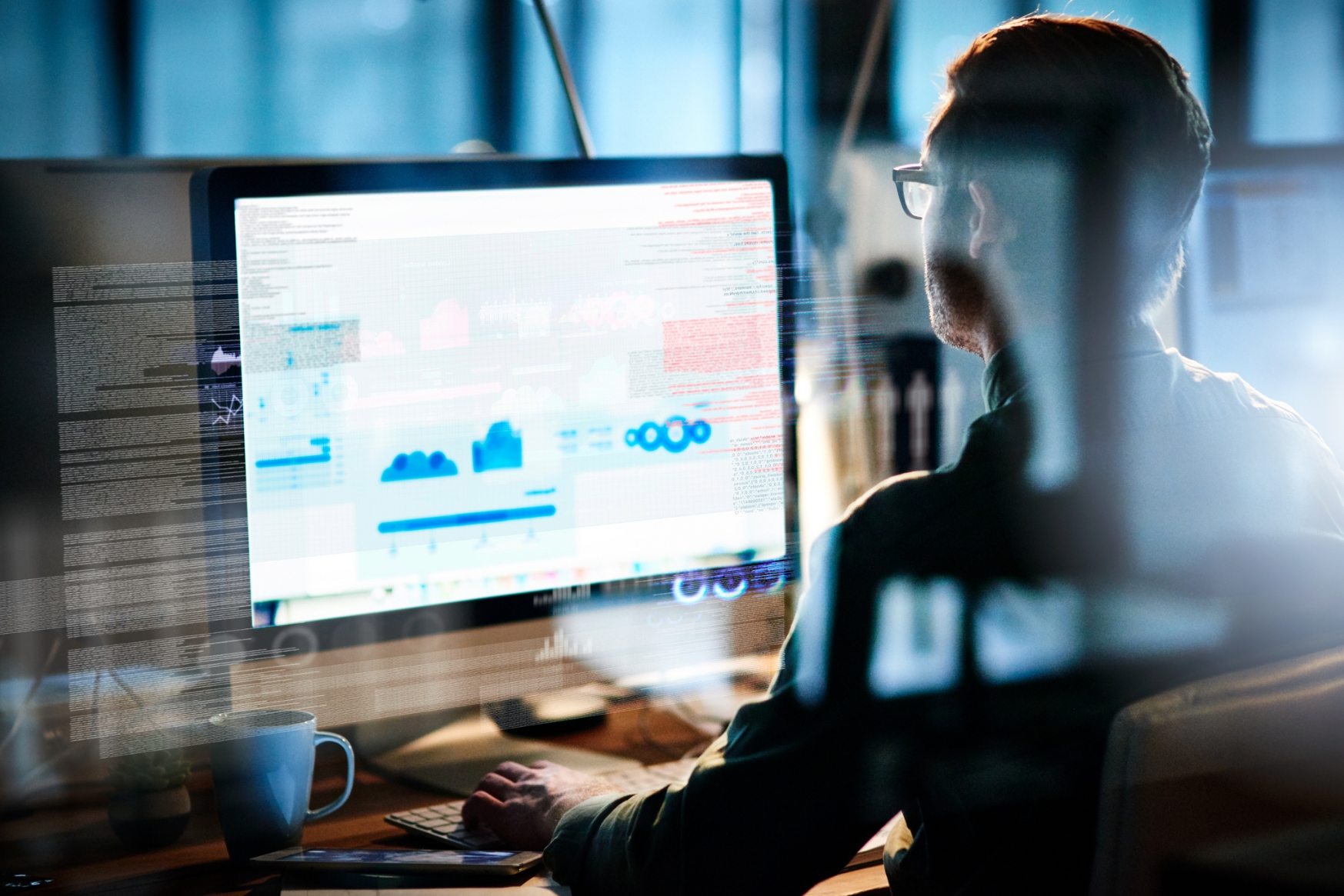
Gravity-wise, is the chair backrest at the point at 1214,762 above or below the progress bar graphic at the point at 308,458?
below

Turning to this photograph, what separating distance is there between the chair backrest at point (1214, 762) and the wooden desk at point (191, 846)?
220 millimetres

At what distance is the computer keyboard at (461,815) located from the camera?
0.76m

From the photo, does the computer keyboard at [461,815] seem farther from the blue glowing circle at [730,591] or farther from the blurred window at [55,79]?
the blurred window at [55,79]

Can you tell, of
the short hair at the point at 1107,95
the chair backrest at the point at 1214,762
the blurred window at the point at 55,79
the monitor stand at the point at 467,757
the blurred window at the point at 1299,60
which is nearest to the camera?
the chair backrest at the point at 1214,762

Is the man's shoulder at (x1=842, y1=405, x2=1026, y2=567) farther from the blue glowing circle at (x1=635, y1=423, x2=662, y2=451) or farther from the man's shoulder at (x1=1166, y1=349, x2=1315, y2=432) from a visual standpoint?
the blue glowing circle at (x1=635, y1=423, x2=662, y2=451)

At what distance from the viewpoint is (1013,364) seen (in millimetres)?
748

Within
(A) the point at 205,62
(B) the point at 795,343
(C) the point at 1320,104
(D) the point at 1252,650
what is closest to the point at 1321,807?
(D) the point at 1252,650

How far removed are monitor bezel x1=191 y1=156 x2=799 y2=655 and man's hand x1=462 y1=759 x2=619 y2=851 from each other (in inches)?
4.8

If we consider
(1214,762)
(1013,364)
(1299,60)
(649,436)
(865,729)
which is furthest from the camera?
(1299,60)

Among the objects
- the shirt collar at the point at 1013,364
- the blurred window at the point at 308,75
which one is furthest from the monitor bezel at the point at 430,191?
the blurred window at the point at 308,75

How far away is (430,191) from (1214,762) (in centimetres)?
63

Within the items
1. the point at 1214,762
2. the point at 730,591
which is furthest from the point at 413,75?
the point at 1214,762

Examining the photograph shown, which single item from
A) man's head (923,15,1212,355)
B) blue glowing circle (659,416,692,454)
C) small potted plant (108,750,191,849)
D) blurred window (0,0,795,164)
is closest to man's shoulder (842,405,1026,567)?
man's head (923,15,1212,355)

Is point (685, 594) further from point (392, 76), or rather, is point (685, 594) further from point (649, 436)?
point (392, 76)
